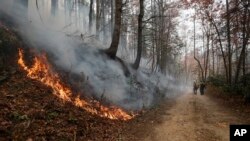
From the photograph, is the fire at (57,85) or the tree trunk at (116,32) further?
the tree trunk at (116,32)

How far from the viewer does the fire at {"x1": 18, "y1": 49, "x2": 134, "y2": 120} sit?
12021mm

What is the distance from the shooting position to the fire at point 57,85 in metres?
12.0

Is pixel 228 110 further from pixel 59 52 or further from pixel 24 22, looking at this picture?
pixel 24 22

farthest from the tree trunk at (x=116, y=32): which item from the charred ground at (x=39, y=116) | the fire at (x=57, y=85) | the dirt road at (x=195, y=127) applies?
the charred ground at (x=39, y=116)

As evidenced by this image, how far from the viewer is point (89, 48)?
1920 cm

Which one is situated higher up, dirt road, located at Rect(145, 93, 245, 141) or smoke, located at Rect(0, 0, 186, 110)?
smoke, located at Rect(0, 0, 186, 110)

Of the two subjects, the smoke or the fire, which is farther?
the smoke

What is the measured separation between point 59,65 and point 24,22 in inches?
169

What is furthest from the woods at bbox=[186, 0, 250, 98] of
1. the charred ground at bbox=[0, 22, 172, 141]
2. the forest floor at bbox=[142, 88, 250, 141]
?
the charred ground at bbox=[0, 22, 172, 141]

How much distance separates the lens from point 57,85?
1244 centimetres

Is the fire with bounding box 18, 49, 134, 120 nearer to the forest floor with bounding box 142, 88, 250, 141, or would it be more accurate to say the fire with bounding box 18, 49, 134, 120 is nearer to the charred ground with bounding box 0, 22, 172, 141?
the charred ground with bounding box 0, 22, 172, 141

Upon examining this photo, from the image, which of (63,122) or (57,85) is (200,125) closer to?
(63,122)

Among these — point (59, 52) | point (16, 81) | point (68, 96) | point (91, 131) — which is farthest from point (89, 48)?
point (91, 131)

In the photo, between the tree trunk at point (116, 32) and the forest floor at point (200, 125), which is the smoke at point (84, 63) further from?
the forest floor at point (200, 125)
